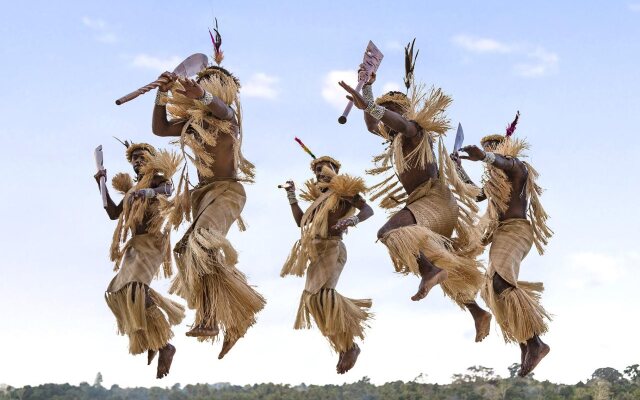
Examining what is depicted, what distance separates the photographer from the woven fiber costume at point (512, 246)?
6.57 metres

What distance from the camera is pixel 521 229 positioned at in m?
6.82

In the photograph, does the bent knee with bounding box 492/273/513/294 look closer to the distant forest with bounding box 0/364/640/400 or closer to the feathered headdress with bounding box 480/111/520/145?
the feathered headdress with bounding box 480/111/520/145

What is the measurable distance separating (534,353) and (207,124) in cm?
273

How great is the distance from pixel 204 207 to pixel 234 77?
1.01m

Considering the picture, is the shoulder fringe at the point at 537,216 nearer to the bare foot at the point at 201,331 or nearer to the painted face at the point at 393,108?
the painted face at the point at 393,108

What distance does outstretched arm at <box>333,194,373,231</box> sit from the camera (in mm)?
Answer: 6594

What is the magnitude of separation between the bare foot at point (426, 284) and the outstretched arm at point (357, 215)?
0.73 meters

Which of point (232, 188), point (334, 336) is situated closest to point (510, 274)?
point (334, 336)

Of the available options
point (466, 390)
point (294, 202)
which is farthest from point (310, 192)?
point (466, 390)

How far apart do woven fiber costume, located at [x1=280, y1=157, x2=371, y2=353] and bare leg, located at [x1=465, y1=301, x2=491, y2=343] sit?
2.48 ft

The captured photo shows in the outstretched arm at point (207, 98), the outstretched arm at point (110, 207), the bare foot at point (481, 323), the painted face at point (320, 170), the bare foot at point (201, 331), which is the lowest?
the bare foot at point (201, 331)

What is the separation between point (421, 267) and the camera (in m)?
6.21

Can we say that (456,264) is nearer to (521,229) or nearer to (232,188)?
(521,229)

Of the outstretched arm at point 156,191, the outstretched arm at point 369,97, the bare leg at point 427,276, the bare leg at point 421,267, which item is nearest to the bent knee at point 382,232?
the bare leg at point 421,267
